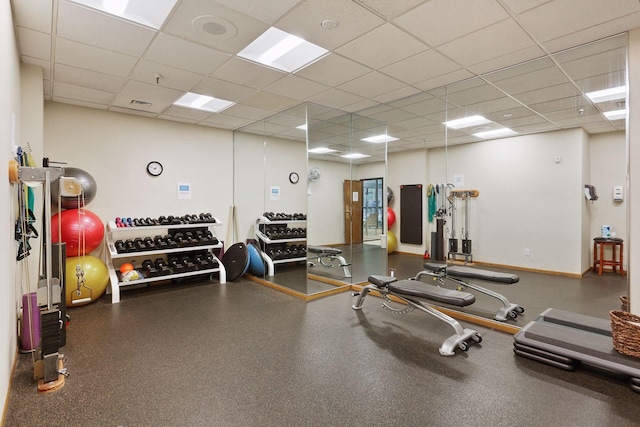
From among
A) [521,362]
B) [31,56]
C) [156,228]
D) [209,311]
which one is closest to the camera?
[521,362]

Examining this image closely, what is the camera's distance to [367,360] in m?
2.69

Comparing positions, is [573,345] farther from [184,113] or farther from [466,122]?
[184,113]

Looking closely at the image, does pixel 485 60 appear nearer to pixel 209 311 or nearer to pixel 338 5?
pixel 338 5

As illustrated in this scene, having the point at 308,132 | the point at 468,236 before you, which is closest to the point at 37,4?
the point at 308,132

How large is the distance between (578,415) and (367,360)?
1.41 m

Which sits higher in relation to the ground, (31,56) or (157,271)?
(31,56)

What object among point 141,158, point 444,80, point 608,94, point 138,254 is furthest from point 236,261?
point 608,94

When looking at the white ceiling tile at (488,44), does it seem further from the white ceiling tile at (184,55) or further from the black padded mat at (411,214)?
the black padded mat at (411,214)

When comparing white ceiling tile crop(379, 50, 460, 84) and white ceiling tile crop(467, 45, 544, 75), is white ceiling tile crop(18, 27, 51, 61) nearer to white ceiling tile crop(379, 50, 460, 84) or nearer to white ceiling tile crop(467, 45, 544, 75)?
white ceiling tile crop(379, 50, 460, 84)

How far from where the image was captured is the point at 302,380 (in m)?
2.38

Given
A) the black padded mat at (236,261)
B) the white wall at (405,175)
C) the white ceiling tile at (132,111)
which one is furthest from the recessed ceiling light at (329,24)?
the black padded mat at (236,261)

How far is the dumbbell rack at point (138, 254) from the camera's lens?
14.7 feet

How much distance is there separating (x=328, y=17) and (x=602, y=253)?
380 centimetres

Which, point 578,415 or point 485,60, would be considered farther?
point 485,60
